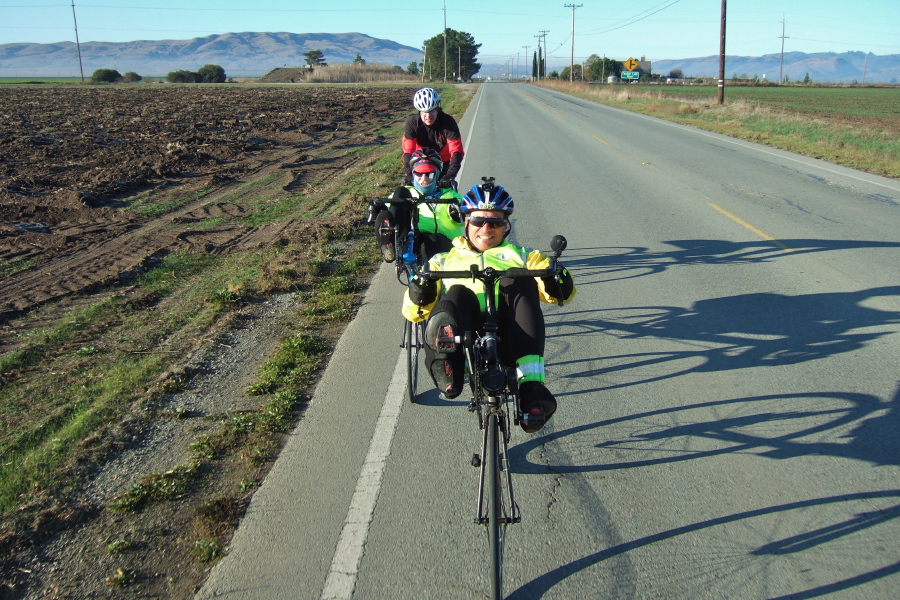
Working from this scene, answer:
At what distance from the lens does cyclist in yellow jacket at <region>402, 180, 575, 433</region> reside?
11.1ft

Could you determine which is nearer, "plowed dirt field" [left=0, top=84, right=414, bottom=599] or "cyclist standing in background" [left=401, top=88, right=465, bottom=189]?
"plowed dirt field" [left=0, top=84, right=414, bottom=599]

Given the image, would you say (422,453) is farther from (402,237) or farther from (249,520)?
(402,237)

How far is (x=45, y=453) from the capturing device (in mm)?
4230

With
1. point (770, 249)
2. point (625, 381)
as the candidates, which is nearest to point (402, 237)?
point (625, 381)

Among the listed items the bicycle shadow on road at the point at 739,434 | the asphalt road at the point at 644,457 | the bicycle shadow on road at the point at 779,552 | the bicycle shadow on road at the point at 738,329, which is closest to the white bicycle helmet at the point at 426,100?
the asphalt road at the point at 644,457

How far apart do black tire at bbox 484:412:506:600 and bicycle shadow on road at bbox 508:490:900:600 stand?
211 millimetres

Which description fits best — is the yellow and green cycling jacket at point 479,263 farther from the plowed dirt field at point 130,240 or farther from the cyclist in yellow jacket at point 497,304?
the plowed dirt field at point 130,240

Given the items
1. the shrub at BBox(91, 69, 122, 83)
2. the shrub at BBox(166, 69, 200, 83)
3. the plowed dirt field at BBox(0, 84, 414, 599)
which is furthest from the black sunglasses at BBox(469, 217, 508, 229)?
the shrub at BBox(166, 69, 200, 83)

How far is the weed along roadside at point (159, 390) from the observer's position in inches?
134

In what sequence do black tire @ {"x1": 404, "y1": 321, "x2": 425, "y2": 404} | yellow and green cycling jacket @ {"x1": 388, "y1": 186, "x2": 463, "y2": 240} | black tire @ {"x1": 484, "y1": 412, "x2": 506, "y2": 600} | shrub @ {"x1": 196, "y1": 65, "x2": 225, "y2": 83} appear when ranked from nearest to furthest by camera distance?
black tire @ {"x1": 484, "y1": 412, "x2": 506, "y2": 600}
black tire @ {"x1": 404, "y1": 321, "x2": 425, "y2": 404}
yellow and green cycling jacket @ {"x1": 388, "y1": 186, "x2": 463, "y2": 240}
shrub @ {"x1": 196, "y1": 65, "x2": 225, "y2": 83}

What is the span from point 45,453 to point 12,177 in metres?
12.6

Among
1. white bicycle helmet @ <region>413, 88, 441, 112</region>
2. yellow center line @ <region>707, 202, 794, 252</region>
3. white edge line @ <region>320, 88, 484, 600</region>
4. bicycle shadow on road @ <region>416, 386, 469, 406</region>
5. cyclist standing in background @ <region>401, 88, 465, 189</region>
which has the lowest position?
white edge line @ <region>320, 88, 484, 600</region>

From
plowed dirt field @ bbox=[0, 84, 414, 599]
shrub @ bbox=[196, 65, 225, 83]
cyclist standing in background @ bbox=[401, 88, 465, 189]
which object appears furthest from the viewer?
shrub @ bbox=[196, 65, 225, 83]

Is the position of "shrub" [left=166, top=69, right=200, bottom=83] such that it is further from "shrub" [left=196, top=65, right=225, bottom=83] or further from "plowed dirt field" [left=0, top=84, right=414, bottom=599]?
"plowed dirt field" [left=0, top=84, right=414, bottom=599]
